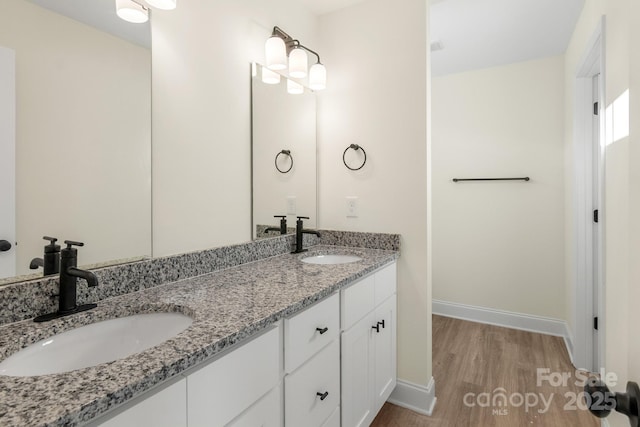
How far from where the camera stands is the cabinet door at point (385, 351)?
170cm

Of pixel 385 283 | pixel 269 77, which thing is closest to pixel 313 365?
pixel 385 283

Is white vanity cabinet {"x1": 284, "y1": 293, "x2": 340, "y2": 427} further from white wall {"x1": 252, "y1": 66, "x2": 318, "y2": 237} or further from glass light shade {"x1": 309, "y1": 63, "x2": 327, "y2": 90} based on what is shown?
glass light shade {"x1": 309, "y1": 63, "x2": 327, "y2": 90}

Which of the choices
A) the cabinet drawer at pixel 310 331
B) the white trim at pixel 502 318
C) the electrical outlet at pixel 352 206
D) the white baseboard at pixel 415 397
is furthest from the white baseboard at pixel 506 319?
the cabinet drawer at pixel 310 331

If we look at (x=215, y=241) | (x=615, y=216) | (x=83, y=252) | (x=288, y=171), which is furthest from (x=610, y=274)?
(x=83, y=252)

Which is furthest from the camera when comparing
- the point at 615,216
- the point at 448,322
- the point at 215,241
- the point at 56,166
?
the point at 448,322

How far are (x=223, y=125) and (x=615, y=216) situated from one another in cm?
180

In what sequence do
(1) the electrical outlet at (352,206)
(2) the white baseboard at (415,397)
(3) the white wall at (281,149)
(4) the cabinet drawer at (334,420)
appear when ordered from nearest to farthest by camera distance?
1. (4) the cabinet drawer at (334,420)
2. (3) the white wall at (281,149)
3. (2) the white baseboard at (415,397)
4. (1) the electrical outlet at (352,206)

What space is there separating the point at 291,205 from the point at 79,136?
1.19 meters

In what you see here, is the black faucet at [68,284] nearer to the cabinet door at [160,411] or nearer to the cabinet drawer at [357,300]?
the cabinet door at [160,411]

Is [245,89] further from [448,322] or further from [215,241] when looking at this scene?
[448,322]

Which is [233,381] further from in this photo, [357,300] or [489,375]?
[489,375]

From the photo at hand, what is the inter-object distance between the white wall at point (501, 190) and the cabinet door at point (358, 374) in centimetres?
205

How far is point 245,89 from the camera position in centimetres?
172

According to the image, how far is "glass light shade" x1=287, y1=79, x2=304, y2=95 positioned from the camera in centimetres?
204
